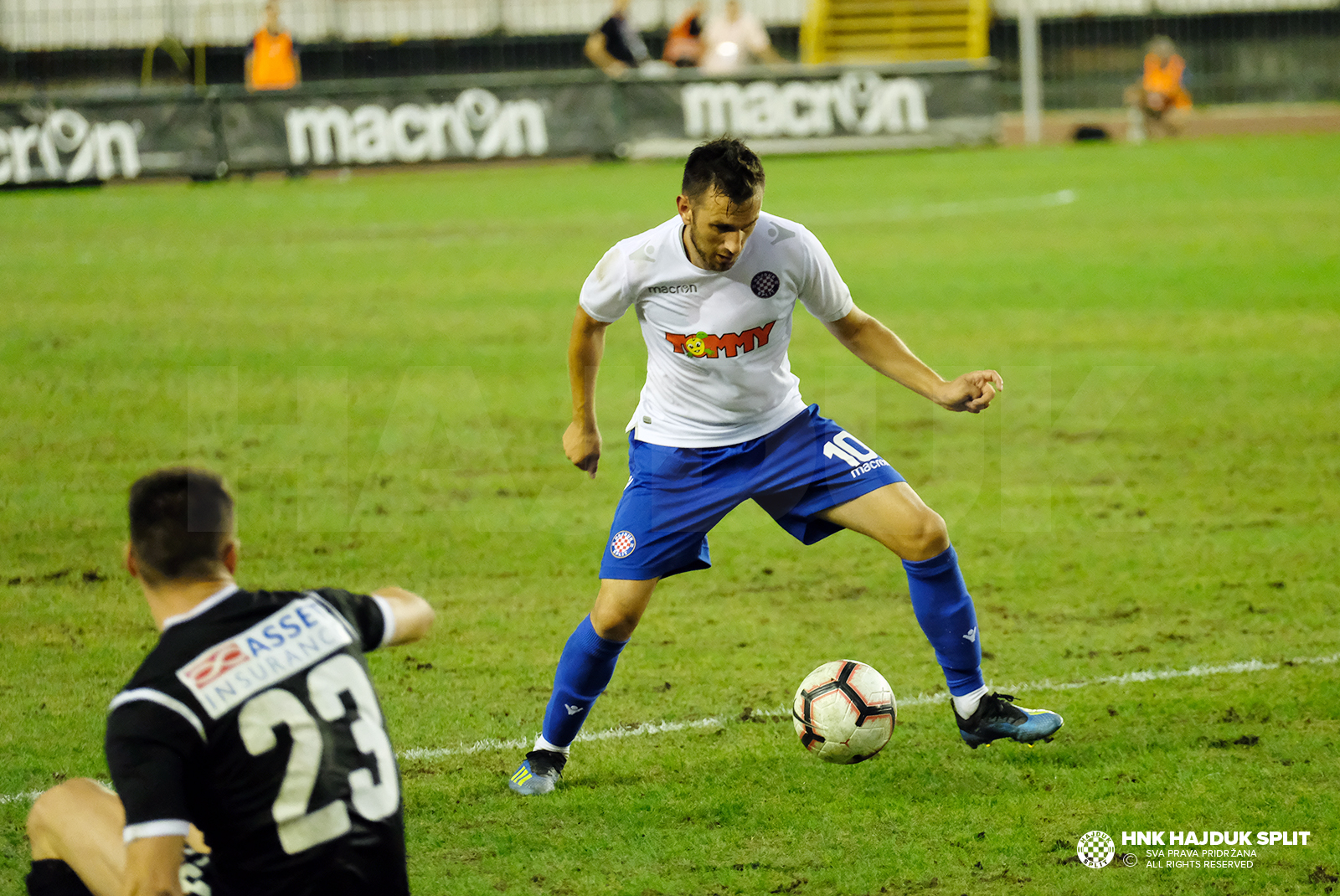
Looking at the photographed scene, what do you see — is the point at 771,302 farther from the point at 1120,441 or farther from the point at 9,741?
the point at 1120,441

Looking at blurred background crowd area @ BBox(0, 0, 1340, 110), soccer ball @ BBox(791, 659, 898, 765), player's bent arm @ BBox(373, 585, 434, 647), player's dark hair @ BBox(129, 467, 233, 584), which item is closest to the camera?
player's dark hair @ BBox(129, 467, 233, 584)

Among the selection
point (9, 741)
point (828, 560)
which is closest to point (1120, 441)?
point (828, 560)

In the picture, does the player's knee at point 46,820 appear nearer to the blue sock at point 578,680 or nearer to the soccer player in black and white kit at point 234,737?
the soccer player in black and white kit at point 234,737

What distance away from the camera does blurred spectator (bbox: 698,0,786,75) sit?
27.6 m

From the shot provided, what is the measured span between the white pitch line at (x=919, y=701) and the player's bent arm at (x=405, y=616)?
197cm

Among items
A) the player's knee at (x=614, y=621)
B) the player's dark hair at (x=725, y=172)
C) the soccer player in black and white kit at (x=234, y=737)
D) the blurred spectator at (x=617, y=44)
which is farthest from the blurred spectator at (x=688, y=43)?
the soccer player in black and white kit at (x=234, y=737)

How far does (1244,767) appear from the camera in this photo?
5.41 metres

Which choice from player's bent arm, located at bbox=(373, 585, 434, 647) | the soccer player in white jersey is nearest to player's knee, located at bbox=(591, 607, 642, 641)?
the soccer player in white jersey

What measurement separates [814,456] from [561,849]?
1.65 meters

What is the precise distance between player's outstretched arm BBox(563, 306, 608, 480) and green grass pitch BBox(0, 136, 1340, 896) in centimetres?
113

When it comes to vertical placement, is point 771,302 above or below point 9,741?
above

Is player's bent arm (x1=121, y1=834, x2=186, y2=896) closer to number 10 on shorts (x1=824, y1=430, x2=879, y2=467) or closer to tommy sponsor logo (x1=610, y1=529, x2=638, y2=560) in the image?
tommy sponsor logo (x1=610, y1=529, x2=638, y2=560)

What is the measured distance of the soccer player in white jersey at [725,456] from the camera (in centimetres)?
542

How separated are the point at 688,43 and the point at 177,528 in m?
26.6
